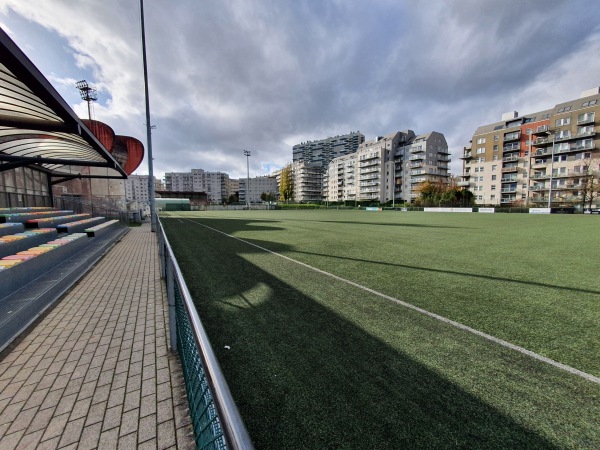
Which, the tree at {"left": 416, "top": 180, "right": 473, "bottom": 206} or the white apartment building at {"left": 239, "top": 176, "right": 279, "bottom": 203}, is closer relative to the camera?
the tree at {"left": 416, "top": 180, "right": 473, "bottom": 206}

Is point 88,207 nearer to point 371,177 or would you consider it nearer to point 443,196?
point 443,196

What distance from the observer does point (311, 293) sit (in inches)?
212

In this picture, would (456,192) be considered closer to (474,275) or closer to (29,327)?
(474,275)

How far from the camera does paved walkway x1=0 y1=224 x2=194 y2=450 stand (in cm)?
227

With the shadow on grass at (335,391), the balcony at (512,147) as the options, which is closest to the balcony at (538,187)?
the balcony at (512,147)

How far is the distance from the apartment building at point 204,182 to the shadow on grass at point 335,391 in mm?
175015

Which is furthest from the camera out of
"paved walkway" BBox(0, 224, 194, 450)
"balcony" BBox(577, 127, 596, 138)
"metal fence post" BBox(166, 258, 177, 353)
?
"balcony" BBox(577, 127, 596, 138)

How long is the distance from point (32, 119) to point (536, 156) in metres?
82.9

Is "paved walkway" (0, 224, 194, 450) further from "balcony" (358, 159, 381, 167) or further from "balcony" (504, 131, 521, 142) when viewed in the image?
"balcony" (358, 159, 381, 167)

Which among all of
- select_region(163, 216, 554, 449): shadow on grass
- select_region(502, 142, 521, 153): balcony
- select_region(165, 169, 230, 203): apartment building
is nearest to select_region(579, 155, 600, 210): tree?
select_region(502, 142, 521, 153): balcony

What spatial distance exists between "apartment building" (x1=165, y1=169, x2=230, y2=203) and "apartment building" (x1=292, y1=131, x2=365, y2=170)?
5423cm

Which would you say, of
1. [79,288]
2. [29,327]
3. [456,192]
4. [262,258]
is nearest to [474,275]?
[262,258]

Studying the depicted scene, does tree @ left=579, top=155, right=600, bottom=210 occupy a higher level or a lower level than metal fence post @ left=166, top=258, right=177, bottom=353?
higher

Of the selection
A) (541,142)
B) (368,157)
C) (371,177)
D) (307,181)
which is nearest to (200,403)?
(541,142)
